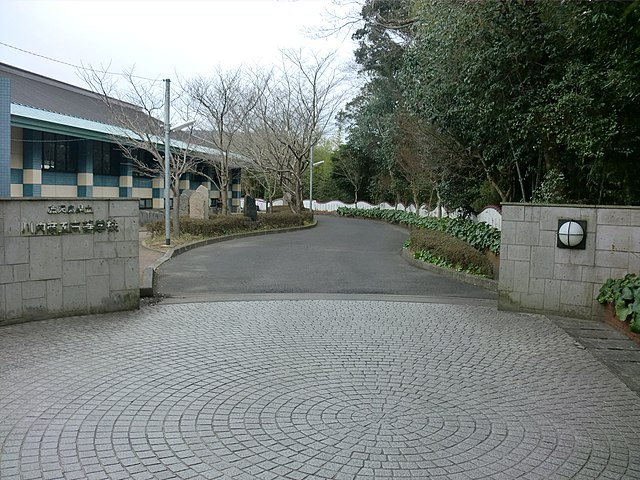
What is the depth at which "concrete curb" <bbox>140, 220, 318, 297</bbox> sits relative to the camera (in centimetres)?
934

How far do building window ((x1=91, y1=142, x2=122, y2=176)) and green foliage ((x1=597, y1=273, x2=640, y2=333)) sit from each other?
2386cm

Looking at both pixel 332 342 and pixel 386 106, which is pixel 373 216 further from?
pixel 332 342

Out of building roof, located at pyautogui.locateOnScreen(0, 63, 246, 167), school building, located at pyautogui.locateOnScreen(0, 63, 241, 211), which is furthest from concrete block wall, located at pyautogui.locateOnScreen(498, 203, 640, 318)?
school building, located at pyautogui.locateOnScreen(0, 63, 241, 211)

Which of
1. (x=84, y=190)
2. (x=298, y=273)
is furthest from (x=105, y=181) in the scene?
(x=298, y=273)

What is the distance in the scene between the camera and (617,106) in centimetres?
866

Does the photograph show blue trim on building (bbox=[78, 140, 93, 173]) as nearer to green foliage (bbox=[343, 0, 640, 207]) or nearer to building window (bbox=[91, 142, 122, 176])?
building window (bbox=[91, 142, 122, 176])

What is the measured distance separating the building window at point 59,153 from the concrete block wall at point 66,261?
17.6 m

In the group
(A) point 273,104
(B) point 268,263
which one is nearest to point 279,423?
(B) point 268,263

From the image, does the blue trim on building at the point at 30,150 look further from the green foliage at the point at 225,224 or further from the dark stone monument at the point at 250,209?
the dark stone monument at the point at 250,209

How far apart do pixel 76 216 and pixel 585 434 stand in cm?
661

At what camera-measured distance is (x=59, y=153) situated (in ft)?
80.2

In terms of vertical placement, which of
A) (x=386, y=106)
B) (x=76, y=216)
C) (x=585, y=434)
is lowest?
(x=585, y=434)

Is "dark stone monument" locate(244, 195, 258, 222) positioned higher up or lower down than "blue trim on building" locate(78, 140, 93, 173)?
lower down

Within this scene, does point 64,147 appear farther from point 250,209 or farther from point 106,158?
point 250,209
